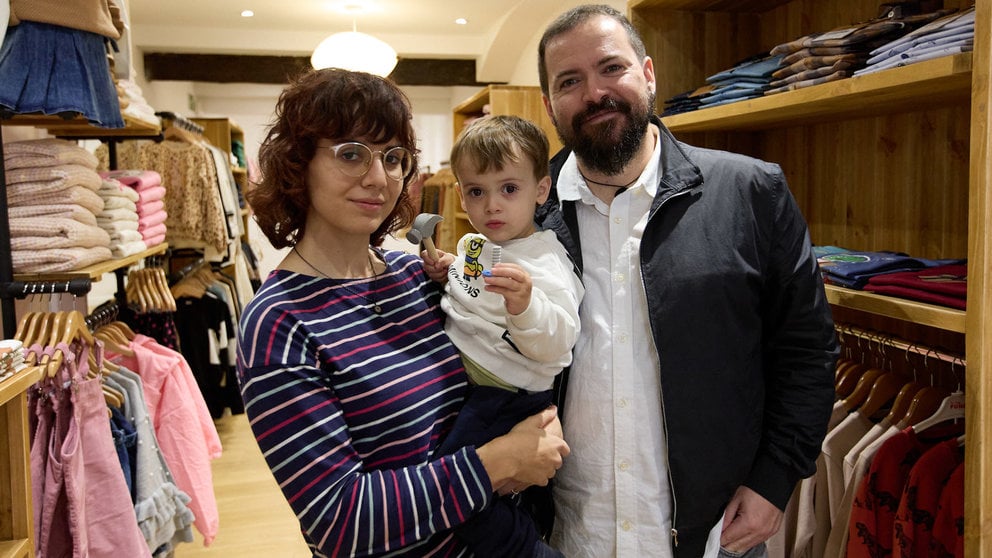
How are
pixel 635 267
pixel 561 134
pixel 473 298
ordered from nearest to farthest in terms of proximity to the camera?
pixel 473 298 < pixel 635 267 < pixel 561 134

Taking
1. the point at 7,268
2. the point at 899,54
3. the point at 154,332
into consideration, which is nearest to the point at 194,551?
the point at 154,332

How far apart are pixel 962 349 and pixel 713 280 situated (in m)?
0.99

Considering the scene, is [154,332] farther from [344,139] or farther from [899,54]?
[899,54]

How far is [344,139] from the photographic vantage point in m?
1.26

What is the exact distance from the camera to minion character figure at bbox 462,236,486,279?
57.7 inches

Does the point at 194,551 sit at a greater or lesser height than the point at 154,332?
lesser

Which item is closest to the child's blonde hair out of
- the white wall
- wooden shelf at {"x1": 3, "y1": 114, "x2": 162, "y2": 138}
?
wooden shelf at {"x1": 3, "y1": 114, "x2": 162, "y2": 138}

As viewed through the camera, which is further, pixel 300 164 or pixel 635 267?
pixel 635 267

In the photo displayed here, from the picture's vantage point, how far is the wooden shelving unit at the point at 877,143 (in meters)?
1.37

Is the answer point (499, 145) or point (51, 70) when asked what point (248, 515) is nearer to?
point (51, 70)

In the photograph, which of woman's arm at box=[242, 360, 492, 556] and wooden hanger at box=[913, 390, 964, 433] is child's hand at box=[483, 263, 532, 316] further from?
wooden hanger at box=[913, 390, 964, 433]

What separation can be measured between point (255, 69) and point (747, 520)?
804cm

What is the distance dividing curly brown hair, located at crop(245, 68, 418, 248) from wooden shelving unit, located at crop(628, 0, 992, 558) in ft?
3.36

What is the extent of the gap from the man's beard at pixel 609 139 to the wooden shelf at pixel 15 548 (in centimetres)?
137
